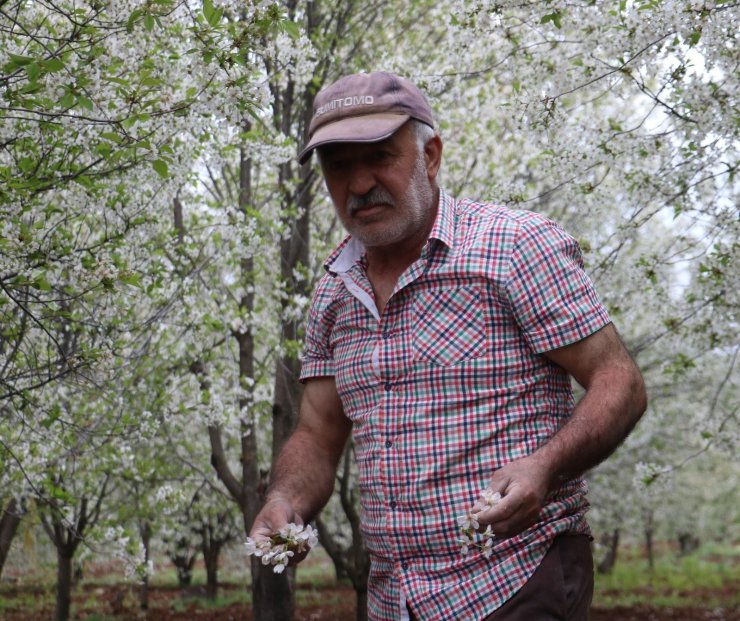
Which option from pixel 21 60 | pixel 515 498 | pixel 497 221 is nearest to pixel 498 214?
pixel 497 221

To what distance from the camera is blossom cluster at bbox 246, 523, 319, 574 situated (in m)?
2.21

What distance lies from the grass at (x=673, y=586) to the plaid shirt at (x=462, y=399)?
17337mm

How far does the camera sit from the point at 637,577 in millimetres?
26781

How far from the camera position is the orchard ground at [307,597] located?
16.6 meters

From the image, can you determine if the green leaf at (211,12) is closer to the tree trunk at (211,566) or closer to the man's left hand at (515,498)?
the man's left hand at (515,498)

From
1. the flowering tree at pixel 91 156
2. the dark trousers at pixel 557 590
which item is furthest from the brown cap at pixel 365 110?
the flowering tree at pixel 91 156

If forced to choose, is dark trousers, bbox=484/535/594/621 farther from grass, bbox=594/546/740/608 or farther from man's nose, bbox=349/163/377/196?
grass, bbox=594/546/740/608

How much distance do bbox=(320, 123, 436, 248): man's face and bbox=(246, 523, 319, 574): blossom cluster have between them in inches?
28.5

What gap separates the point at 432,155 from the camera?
2.55m

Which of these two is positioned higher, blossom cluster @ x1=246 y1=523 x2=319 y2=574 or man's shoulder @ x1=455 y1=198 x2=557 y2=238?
man's shoulder @ x1=455 y1=198 x2=557 y2=238

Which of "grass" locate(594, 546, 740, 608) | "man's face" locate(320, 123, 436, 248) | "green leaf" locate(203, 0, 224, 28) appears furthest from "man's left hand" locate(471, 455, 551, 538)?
"grass" locate(594, 546, 740, 608)

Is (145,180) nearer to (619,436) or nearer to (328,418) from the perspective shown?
(328,418)

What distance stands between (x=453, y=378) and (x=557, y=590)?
520 mm

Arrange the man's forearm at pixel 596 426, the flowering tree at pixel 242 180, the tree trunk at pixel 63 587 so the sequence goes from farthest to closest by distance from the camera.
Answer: the tree trunk at pixel 63 587 → the flowering tree at pixel 242 180 → the man's forearm at pixel 596 426
